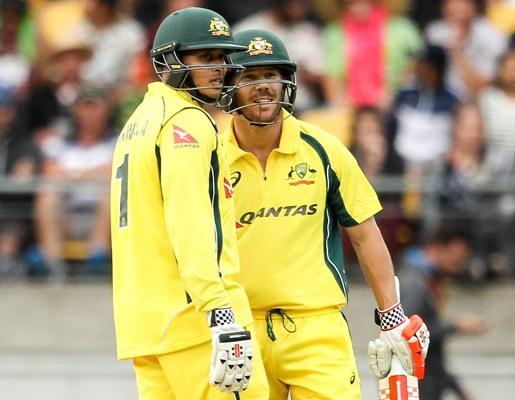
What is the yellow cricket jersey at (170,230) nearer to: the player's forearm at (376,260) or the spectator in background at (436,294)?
the player's forearm at (376,260)

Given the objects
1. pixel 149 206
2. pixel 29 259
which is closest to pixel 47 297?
pixel 29 259

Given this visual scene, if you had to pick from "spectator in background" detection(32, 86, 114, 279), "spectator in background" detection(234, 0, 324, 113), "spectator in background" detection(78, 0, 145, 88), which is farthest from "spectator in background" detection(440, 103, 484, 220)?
"spectator in background" detection(78, 0, 145, 88)

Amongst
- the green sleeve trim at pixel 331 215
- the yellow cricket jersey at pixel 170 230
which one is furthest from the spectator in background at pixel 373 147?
the yellow cricket jersey at pixel 170 230

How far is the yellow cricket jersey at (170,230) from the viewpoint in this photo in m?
5.41

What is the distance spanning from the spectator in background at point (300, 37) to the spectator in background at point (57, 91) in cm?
140

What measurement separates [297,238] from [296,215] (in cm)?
10

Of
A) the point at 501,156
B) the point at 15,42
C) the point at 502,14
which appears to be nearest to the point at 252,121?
the point at 501,156

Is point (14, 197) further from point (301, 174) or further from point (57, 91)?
point (301, 174)

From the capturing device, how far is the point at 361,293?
34.8 ft

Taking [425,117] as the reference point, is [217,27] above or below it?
above

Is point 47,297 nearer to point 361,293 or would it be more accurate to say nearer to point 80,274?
point 80,274

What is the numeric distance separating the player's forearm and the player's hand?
58 millimetres

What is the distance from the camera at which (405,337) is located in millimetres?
6379

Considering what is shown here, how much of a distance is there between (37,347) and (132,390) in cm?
87
